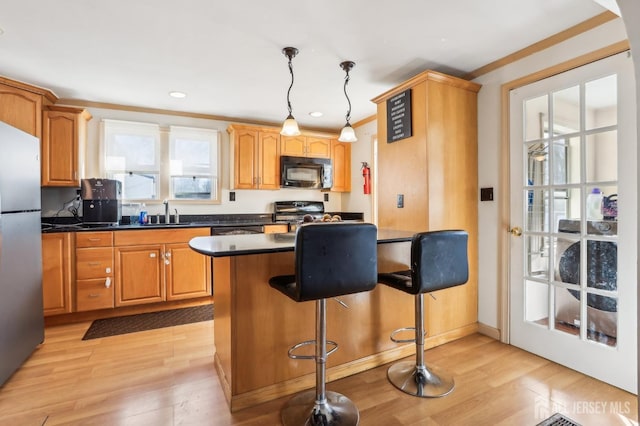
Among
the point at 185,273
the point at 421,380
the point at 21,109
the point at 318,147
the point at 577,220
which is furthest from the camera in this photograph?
the point at 318,147

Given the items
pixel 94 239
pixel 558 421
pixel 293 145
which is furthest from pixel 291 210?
pixel 558 421

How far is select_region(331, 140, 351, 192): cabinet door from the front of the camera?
4.55m

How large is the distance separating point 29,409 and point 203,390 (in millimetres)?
906

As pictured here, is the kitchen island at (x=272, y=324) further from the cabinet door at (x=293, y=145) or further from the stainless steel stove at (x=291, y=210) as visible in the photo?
the cabinet door at (x=293, y=145)

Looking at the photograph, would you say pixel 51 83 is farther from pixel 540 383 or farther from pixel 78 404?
pixel 540 383

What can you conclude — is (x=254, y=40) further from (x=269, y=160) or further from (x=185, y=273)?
(x=185, y=273)

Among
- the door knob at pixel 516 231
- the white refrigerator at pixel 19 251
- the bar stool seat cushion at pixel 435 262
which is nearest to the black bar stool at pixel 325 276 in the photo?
the bar stool seat cushion at pixel 435 262

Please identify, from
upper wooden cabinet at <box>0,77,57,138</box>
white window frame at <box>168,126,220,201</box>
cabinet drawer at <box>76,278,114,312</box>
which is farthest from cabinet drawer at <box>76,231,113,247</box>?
upper wooden cabinet at <box>0,77,57,138</box>

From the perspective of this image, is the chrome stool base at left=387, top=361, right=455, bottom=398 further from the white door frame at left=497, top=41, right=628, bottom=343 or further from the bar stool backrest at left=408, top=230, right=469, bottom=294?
the white door frame at left=497, top=41, right=628, bottom=343

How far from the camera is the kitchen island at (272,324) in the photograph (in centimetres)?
166

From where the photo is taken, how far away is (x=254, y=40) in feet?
7.06

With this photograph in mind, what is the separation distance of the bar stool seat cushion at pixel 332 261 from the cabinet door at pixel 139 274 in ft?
7.39

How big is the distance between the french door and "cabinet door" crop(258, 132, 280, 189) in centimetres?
276

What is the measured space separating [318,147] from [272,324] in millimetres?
3114
